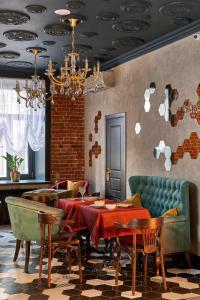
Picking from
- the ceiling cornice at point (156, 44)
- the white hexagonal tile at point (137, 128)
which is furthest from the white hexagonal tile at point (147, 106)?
the ceiling cornice at point (156, 44)

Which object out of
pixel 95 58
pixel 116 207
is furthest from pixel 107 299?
pixel 95 58

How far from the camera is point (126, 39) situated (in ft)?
22.0

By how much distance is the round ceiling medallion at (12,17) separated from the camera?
540cm

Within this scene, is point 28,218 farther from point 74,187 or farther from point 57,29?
point 74,187

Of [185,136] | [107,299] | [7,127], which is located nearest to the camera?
[107,299]

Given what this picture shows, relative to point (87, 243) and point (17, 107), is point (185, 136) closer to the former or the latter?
point (87, 243)

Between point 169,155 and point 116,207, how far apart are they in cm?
137

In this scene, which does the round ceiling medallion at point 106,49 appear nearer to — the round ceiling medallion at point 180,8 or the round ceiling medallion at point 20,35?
the round ceiling medallion at point 20,35

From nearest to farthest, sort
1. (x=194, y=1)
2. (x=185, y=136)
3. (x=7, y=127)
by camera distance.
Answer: (x=194, y=1) → (x=185, y=136) → (x=7, y=127)

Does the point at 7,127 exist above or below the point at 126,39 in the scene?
below

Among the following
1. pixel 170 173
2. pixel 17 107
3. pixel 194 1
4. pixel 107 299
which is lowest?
pixel 107 299

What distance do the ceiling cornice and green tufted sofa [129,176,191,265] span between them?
204 cm

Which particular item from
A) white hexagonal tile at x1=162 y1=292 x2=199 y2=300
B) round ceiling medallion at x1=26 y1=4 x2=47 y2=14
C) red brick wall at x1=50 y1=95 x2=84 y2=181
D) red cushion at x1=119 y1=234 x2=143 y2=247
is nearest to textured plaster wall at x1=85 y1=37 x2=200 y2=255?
red brick wall at x1=50 y1=95 x2=84 y2=181

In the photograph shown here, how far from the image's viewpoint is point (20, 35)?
6434 millimetres
